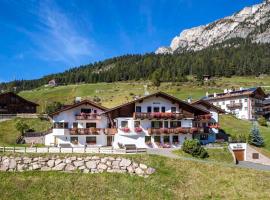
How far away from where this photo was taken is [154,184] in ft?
133

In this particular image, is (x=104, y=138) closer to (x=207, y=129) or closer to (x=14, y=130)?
(x=207, y=129)

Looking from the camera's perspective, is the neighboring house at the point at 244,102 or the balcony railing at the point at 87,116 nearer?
the balcony railing at the point at 87,116

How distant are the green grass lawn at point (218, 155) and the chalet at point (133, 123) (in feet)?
23.1

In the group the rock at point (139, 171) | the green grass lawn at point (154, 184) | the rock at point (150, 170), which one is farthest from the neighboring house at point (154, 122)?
the rock at point (150, 170)

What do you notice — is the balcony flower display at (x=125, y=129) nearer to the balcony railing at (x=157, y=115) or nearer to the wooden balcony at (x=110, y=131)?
the balcony railing at (x=157, y=115)

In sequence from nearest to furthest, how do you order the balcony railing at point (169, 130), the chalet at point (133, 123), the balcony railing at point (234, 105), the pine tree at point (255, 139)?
→ the balcony railing at point (169, 130) → the chalet at point (133, 123) → the pine tree at point (255, 139) → the balcony railing at point (234, 105)

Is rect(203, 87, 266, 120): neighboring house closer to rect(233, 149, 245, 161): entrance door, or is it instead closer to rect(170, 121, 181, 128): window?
rect(170, 121, 181, 128): window

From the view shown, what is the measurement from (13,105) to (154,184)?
67.4m

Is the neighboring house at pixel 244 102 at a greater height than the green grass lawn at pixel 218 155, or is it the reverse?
the neighboring house at pixel 244 102

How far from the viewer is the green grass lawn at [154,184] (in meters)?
38.6

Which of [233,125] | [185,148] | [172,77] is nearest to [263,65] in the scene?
[172,77]

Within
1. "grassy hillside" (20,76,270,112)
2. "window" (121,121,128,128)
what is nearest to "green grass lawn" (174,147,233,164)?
"window" (121,121,128,128)

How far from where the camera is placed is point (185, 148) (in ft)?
162

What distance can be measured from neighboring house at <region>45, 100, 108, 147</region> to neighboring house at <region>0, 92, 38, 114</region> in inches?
1400
